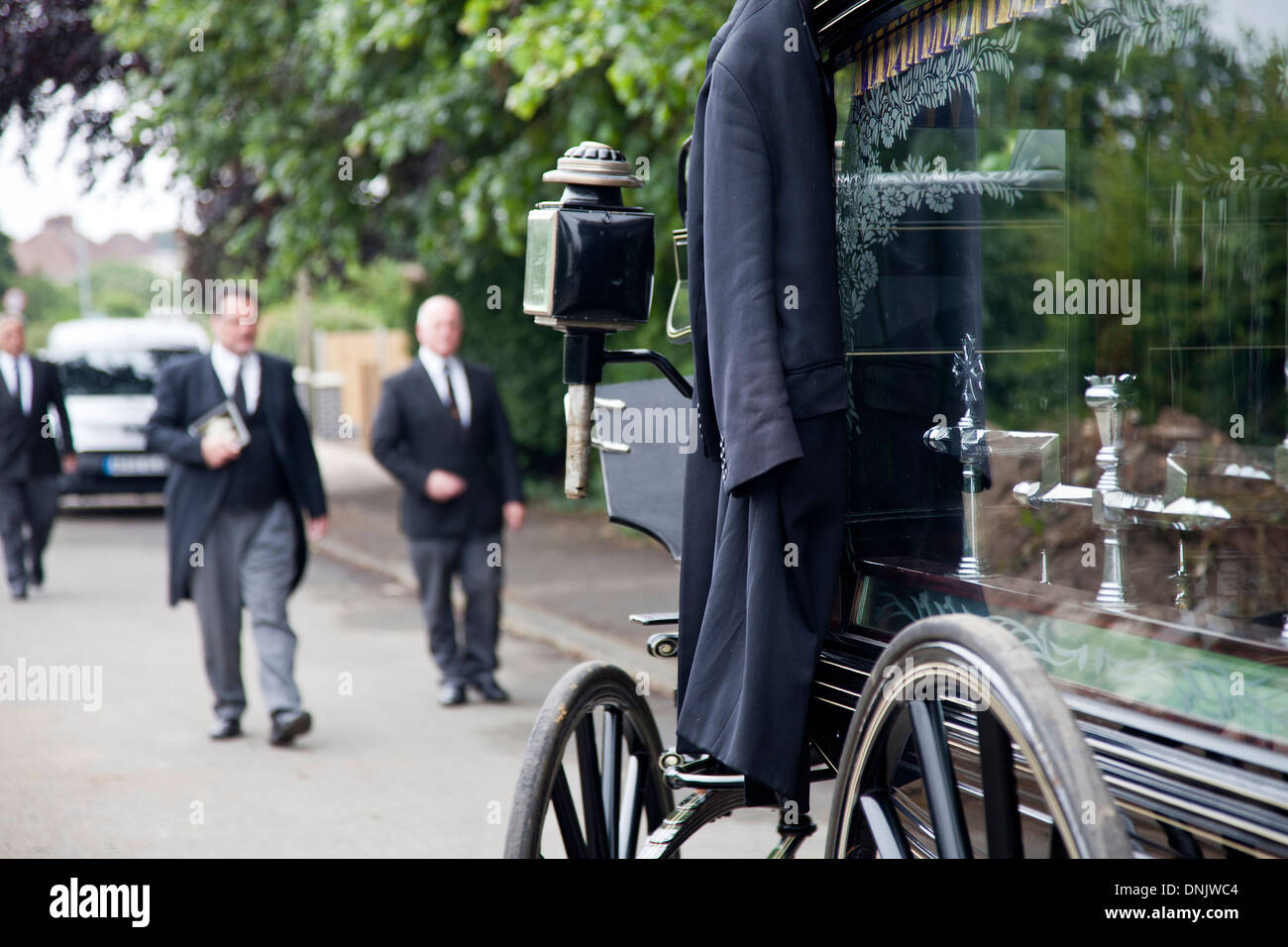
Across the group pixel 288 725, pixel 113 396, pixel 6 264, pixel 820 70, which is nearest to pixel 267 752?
pixel 288 725

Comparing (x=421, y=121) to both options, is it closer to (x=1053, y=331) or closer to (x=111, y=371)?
(x=1053, y=331)

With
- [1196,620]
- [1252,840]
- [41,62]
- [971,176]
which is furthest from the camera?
[41,62]

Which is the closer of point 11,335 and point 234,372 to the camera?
point 234,372

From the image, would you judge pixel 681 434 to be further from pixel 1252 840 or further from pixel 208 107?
pixel 208 107

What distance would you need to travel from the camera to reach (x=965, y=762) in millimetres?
2373

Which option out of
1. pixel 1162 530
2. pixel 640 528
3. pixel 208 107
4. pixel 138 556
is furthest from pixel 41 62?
pixel 1162 530

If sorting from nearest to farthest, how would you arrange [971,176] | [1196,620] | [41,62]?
[1196,620] < [971,176] < [41,62]

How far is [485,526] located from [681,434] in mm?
4371

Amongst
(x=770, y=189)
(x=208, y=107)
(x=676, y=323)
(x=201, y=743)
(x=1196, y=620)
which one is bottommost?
(x=201, y=743)

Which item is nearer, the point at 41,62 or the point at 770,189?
the point at 770,189

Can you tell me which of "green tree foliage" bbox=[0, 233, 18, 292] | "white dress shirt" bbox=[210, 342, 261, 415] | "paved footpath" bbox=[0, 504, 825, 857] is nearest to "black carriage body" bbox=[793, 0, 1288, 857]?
"paved footpath" bbox=[0, 504, 825, 857]

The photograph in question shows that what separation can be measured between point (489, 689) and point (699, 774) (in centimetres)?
469
